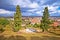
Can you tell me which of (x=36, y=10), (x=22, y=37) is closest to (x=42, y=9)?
(x=36, y=10)

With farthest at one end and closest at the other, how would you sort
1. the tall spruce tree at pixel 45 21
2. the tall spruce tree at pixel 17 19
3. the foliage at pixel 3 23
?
1. the foliage at pixel 3 23
2. the tall spruce tree at pixel 17 19
3. the tall spruce tree at pixel 45 21

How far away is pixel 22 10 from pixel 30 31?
1.51 m

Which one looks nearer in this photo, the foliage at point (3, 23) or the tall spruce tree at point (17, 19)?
the tall spruce tree at point (17, 19)

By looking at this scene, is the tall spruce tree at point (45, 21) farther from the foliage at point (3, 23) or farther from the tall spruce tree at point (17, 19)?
the foliage at point (3, 23)

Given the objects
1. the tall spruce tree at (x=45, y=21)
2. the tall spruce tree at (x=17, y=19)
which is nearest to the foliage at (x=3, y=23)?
the tall spruce tree at (x=17, y=19)

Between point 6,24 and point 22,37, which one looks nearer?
point 22,37

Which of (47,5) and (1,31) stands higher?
(47,5)

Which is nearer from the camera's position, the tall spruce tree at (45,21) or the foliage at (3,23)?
the tall spruce tree at (45,21)

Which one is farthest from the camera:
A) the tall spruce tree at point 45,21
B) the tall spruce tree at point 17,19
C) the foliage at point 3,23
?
the foliage at point 3,23

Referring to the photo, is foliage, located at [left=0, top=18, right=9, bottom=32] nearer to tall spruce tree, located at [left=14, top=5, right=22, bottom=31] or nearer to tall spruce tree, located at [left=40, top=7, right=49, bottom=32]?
tall spruce tree, located at [left=14, top=5, right=22, bottom=31]

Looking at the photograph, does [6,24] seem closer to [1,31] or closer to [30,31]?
[1,31]

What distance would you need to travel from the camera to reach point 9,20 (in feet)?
36.6

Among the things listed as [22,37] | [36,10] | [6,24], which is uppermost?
[36,10]

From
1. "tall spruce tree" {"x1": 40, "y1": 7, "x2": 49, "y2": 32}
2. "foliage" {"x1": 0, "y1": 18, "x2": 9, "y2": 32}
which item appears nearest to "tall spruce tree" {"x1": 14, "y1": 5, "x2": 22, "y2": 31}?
"foliage" {"x1": 0, "y1": 18, "x2": 9, "y2": 32}
